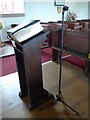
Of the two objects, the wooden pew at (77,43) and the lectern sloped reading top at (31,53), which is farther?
the wooden pew at (77,43)

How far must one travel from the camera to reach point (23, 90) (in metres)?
1.98

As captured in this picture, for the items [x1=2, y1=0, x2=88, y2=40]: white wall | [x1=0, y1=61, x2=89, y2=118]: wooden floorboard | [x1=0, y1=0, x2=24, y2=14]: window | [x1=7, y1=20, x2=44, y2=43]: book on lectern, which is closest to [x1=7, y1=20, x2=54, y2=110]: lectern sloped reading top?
[x1=7, y1=20, x2=44, y2=43]: book on lectern

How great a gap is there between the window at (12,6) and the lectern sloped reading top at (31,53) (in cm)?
400

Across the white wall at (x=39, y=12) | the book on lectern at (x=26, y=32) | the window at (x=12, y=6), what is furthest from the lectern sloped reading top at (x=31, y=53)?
the window at (x=12, y=6)

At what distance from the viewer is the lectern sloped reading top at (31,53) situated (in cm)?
149

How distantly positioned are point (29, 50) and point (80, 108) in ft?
3.11

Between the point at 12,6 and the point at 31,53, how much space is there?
445cm

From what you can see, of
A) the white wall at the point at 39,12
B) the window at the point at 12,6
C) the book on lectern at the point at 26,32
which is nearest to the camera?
the book on lectern at the point at 26,32

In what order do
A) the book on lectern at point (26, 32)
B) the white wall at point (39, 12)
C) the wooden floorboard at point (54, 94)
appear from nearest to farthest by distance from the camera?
1. the book on lectern at point (26, 32)
2. the wooden floorboard at point (54, 94)
3. the white wall at point (39, 12)

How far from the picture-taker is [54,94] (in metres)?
2.01

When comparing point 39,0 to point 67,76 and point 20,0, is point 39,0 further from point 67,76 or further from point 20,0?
point 67,76

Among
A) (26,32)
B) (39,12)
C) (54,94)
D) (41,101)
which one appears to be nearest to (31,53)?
(26,32)

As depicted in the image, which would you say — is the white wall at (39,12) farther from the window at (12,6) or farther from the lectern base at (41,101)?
the lectern base at (41,101)

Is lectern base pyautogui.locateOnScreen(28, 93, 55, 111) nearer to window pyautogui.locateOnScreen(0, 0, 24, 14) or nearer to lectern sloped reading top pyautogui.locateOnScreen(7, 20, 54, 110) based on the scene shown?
lectern sloped reading top pyautogui.locateOnScreen(7, 20, 54, 110)
